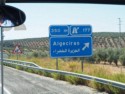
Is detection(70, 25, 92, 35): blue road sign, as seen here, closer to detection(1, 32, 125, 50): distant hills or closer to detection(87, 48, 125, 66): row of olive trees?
detection(87, 48, 125, 66): row of olive trees

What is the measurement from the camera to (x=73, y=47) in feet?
67.9

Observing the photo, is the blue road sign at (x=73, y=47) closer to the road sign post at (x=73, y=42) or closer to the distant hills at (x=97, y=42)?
the road sign post at (x=73, y=42)

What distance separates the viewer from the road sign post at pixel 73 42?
20.7 meters

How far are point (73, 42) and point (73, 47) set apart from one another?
28 cm

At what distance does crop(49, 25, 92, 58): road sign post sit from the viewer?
20719 millimetres

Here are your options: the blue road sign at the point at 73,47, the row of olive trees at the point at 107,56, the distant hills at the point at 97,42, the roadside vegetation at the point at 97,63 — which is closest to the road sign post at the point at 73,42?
the blue road sign at the point at 73,47

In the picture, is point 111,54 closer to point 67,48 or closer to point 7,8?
point 67,48

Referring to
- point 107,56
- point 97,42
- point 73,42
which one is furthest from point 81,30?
point 97,42

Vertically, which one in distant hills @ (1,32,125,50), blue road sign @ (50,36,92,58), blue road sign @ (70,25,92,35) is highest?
distant hills @ (1,32,125,50)

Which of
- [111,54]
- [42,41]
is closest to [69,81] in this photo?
[111,54]

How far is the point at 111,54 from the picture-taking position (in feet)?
182

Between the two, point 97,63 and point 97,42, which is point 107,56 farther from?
point 97,42

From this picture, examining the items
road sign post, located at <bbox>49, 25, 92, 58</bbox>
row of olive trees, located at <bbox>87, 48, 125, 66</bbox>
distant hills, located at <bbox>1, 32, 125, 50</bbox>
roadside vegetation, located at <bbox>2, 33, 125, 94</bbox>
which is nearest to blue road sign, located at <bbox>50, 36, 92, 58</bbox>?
road sign post, located at <bbox>49, 25, 92, 58</bbox>

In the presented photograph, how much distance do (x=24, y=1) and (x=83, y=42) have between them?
16.6m
